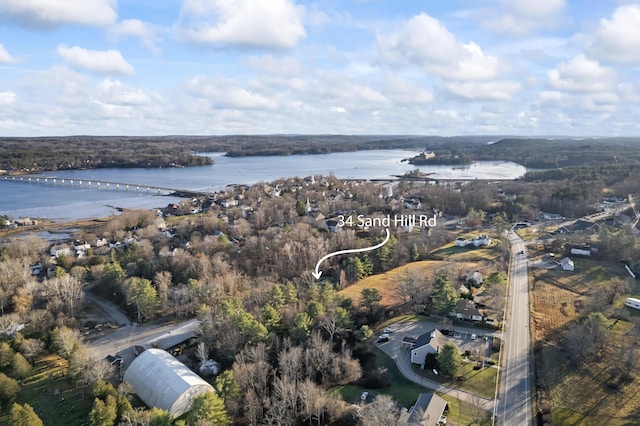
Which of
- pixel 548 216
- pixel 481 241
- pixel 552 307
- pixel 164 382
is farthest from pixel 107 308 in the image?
pixel 548 216

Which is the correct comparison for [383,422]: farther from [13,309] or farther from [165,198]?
[165,198]

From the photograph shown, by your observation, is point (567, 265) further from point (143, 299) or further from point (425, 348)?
point (143, 299)

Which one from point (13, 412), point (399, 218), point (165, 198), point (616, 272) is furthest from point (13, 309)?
point (165, 198)

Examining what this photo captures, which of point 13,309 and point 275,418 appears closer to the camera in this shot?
point 275,418

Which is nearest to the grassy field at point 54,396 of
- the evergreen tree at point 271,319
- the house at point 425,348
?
the evergreen tree at point 271,319

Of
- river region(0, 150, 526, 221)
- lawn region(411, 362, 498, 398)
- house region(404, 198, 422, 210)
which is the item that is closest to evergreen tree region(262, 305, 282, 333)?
lawn region(411, 362, 498, 398)

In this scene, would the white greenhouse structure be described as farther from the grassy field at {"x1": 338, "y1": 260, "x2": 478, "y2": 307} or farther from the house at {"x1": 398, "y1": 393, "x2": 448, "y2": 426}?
the grassy field at {"x1": 338, "y1": 260, "x2": 478, "y2": 307}

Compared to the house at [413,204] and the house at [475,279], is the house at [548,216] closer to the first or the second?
the house at [413,204]
